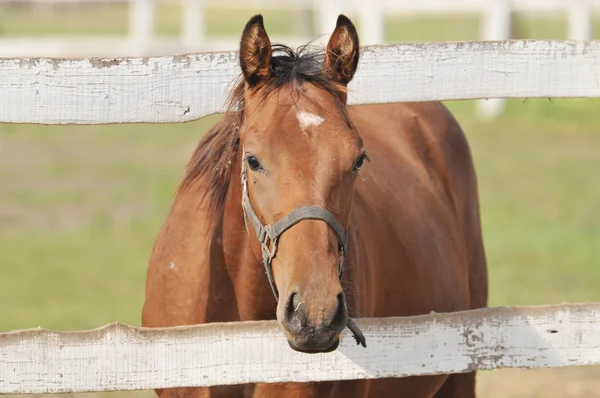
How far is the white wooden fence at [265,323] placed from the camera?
3.05m

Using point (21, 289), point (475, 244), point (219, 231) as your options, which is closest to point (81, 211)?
point (21, 289)

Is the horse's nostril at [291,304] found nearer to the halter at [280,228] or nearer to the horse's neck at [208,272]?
the halter at [280,228]

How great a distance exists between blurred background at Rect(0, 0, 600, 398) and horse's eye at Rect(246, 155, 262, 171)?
134 inches

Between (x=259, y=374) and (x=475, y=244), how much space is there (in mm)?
2050

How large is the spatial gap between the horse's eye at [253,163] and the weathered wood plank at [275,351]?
0.52 m

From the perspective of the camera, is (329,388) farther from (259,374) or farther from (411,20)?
(411,20)

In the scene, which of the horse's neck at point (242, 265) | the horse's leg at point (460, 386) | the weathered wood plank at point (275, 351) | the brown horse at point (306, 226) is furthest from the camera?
the horse's leg at point (460, 386)

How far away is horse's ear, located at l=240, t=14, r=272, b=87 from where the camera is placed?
2.96m

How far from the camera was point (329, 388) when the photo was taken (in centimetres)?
331

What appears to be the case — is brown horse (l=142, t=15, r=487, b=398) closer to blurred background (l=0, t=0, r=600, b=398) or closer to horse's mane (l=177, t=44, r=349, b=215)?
horse's mane (l=177, t=44, r=349, b=215)

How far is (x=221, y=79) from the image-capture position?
3182 millimetres

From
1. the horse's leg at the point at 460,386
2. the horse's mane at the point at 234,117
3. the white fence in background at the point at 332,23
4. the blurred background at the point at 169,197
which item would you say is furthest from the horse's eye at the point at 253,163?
the white fence in background at the point at 332,23

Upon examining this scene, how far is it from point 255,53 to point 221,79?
0.21 m

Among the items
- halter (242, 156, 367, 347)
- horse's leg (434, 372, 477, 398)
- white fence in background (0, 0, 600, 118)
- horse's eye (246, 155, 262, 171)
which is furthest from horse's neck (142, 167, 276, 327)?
white fence in background (0, 0, 600, 118)
